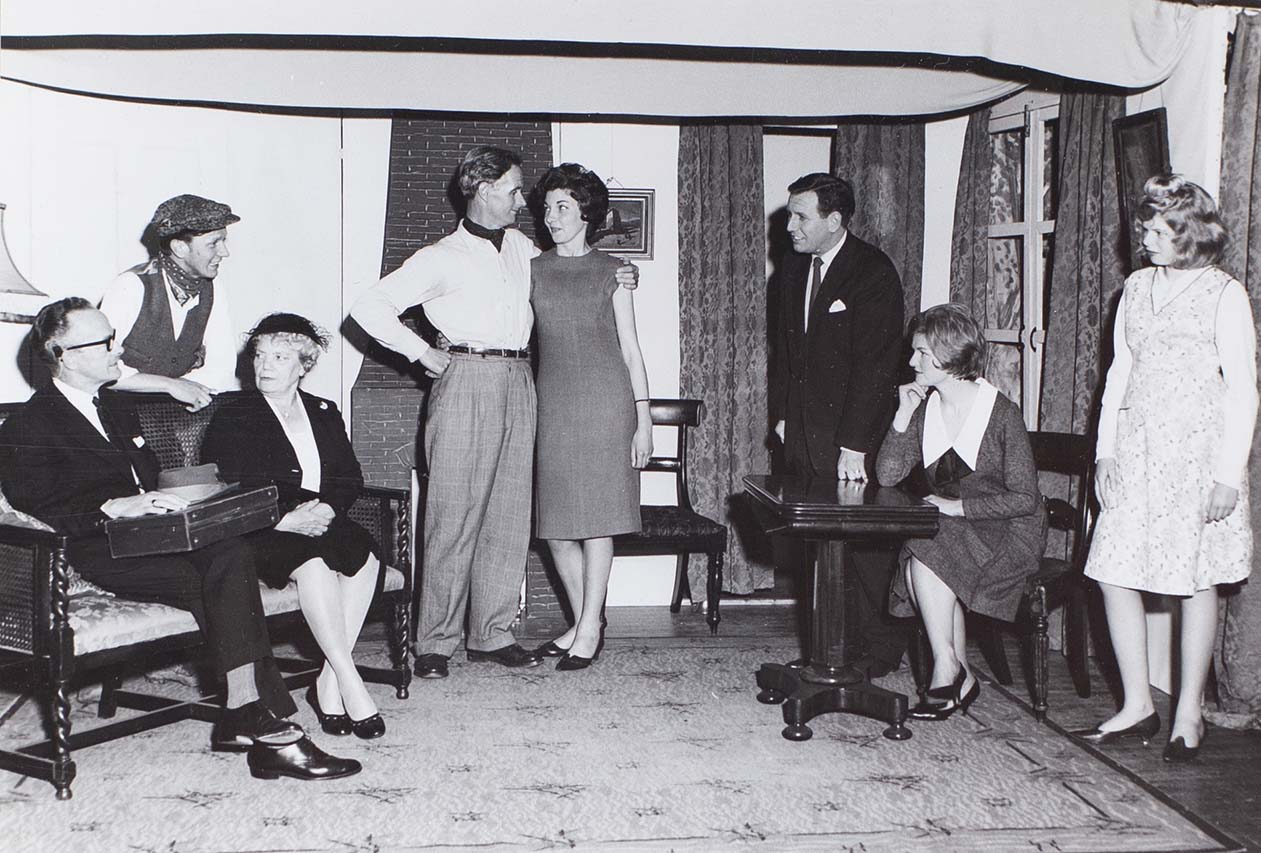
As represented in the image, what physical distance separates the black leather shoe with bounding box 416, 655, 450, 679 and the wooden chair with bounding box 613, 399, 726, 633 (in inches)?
37.9

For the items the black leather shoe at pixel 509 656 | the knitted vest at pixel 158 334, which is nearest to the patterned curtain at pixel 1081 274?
the black leather shoe at pixel 509 656

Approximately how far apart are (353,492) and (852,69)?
260 cm

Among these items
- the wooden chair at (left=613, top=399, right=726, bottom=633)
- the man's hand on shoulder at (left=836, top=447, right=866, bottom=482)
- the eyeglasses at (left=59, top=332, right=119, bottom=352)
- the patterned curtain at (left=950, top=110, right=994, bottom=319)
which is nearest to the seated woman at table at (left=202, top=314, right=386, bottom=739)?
the eyeglasses at (left=59, top=332, right=119, bottom=352)

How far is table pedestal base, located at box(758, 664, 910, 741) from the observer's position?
10.7 feet

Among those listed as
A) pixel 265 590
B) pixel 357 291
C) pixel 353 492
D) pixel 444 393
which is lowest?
pixel 265 590

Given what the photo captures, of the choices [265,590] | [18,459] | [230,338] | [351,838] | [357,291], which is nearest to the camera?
[351,838]

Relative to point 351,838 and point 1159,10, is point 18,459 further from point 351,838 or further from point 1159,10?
point 1159,10

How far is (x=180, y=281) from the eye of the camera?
13.0 feet

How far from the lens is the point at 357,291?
4895mm

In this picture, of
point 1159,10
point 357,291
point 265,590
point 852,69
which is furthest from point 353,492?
point 1159,10

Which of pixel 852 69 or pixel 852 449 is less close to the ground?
pixel 852 69

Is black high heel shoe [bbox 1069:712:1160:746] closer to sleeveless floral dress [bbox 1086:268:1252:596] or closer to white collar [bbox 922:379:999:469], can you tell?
sleeveless floral dress [bbox 1086:268:1252:596]

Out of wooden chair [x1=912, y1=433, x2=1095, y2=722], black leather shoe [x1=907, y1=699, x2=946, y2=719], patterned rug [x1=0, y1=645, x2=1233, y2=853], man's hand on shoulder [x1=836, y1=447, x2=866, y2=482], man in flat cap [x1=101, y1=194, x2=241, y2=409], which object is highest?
man in flat cap [x1=101, y1=194, x2=241, y2=409]

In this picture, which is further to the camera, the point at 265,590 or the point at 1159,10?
the point at 1159,10
